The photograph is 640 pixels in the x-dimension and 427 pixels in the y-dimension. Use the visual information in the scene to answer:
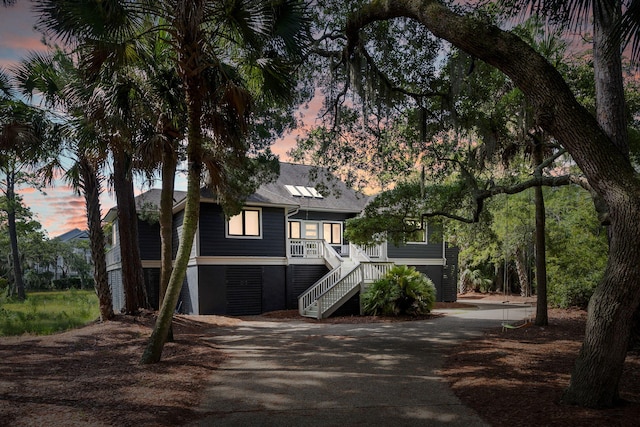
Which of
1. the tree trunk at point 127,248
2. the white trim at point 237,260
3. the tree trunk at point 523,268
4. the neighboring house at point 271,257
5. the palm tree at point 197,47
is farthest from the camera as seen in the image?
the tree trunk at point 523,268

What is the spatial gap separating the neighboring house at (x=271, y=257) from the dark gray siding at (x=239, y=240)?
0.04 m

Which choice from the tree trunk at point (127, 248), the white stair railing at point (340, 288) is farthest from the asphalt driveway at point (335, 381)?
the white stair railing at point (340, 288)

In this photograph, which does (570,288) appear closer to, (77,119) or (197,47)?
(197,47)

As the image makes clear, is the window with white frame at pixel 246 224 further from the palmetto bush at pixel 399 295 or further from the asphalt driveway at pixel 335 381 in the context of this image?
the asphalt driveway at pixel 335 381

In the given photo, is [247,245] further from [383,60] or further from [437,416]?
[437,416]

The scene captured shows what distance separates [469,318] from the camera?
16.0 meters

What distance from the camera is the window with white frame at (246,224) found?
64.0 ft

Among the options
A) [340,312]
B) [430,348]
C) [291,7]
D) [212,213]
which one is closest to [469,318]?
[340,312]

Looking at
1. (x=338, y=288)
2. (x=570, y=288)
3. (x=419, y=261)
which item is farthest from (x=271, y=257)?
(x=570, y=288)

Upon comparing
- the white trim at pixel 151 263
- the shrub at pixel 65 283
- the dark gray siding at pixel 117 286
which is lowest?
the shrub at pixel 65 283

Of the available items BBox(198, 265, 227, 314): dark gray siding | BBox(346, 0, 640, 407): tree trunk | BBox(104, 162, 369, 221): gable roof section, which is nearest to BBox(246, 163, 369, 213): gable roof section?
BBox(104, 162, 369, 221): gable roof section

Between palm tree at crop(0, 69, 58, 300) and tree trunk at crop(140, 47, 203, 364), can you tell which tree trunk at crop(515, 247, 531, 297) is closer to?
tree trunk at crop(140, 47, 203, 364)

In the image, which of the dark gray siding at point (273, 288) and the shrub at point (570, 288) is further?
the dark gray siding at point (273, 288)

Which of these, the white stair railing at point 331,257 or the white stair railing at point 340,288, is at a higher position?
the white stair railing at point 331,257
